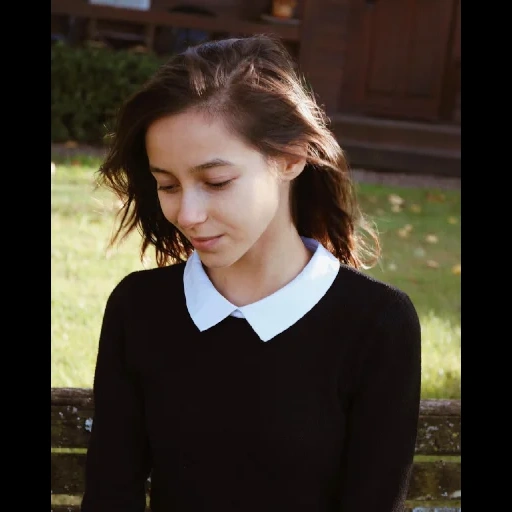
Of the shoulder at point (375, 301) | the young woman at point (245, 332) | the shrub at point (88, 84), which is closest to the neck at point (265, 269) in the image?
the young woman at point (245, 332)

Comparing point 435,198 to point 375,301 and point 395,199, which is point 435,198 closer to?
point 395,199

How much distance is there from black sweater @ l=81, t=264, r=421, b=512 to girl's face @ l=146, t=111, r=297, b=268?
0.76ft

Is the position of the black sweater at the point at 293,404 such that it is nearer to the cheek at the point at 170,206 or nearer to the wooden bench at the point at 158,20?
the cheek at the point at 170,206

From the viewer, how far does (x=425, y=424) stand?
2410 mm

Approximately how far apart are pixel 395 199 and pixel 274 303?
611cm

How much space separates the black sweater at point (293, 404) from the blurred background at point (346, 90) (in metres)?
3.71

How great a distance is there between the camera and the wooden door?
10.4 meters

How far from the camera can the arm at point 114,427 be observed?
6.71 feet

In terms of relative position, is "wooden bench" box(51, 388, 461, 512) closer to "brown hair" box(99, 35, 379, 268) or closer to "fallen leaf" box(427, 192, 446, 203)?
"brown hair" box(99, 35, 379, 268)

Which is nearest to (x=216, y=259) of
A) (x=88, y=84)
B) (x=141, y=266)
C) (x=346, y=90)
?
(x=141, y=266)

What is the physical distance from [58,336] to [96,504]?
224 centimetres

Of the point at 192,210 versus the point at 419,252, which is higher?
the point at 192,210

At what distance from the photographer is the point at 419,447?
2426 millimetres
